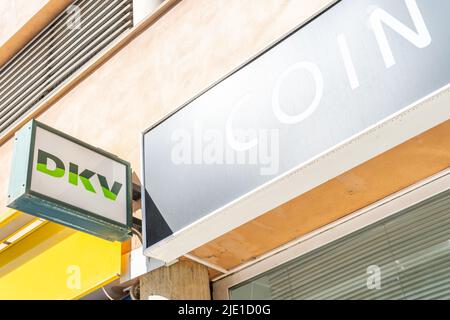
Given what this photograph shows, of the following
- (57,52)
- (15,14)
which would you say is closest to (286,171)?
(57,52)

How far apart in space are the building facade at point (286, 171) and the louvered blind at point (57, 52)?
1.56 meters

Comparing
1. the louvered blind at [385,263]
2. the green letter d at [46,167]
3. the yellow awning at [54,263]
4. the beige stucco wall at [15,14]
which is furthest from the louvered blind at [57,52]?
the louvered blind at [385,263]

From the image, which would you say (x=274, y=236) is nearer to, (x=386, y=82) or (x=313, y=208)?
(x=313, y=208)

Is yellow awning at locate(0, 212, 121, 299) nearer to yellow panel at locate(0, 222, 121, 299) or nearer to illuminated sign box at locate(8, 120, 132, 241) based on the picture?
yellow panel at locate(0, 222, 121, 299)

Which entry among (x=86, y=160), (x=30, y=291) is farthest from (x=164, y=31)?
(x=30, y=291)

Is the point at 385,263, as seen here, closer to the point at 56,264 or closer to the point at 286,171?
the point at 286,171

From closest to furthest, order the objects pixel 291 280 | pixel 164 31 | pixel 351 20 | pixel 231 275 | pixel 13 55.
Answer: pixel 351 20
pixel 291 280
pixel 231 275
pixel 164 31
pixel 13 55

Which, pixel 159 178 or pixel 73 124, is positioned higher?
pixel 73 124

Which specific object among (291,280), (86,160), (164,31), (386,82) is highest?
(164,31)

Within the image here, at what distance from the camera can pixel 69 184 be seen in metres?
3.89

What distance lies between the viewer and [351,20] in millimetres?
3240

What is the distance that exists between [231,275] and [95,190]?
39.2 inches

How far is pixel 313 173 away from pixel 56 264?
2.23 metres

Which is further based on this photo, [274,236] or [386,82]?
[274,236]
